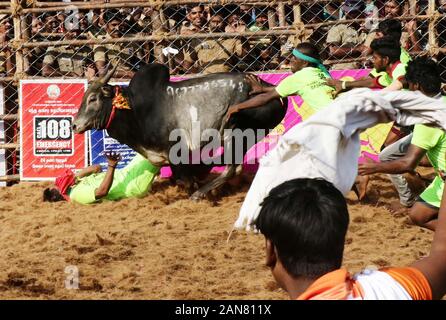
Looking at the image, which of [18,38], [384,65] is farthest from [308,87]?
[18,38]

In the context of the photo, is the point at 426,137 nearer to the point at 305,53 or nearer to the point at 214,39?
the point at 305,53

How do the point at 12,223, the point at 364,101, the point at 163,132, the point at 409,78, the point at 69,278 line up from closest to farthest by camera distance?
1. the point at 364,101
2. the point at 69,278
3. the point at 409,78
4. the point at 12,223
5. the point at 163,132

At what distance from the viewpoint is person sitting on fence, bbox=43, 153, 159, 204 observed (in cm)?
870

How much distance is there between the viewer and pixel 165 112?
28.8ft

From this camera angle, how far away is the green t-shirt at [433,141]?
621 cm

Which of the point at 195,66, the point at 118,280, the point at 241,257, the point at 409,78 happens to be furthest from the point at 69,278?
the point at 195,66

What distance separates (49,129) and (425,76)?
485cm

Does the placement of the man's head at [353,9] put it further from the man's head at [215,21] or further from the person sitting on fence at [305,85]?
the person sitting on fence at [305,85]

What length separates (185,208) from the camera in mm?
8398

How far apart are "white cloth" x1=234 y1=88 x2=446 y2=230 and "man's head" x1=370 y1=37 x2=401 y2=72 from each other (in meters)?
5.42

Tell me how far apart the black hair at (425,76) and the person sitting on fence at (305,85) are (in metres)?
1.68

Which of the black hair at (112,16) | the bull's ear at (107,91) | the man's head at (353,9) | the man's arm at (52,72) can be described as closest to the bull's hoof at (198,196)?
the bull's ear at (107,91)
